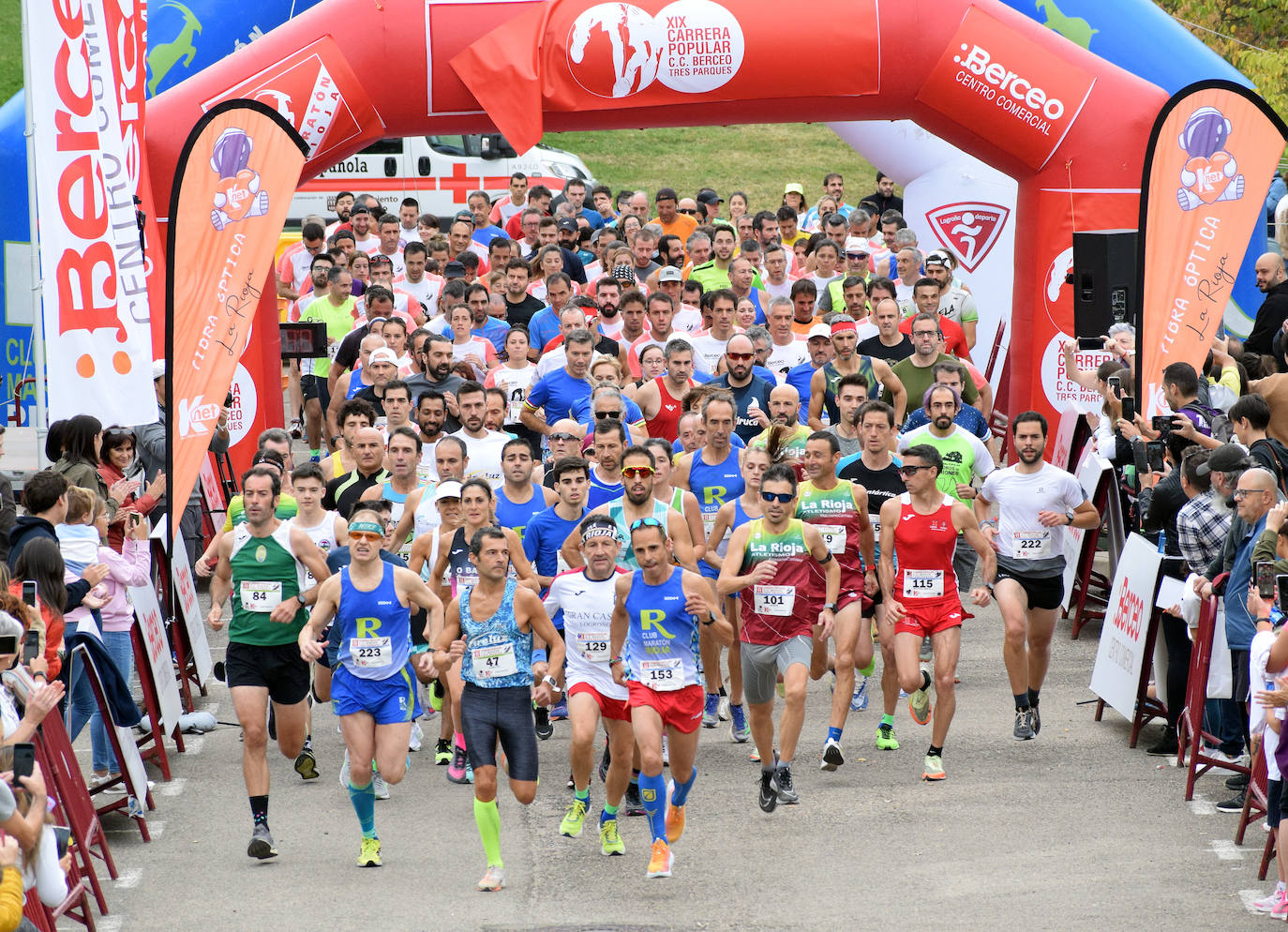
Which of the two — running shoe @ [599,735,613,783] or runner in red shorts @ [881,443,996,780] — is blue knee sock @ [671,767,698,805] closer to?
running shoe @ [599,735,613,783]

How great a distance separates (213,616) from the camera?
9297mm

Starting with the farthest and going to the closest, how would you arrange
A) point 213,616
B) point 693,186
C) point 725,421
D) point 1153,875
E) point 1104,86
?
1. point 693,186
2. point 1104,86
3. point 725,421
4. point 213,616
5. point 1153,875

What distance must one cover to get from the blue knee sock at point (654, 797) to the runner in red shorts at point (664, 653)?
0.06 feet

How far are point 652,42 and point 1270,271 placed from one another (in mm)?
5768

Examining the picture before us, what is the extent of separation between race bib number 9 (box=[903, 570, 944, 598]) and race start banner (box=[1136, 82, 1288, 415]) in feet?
10.9

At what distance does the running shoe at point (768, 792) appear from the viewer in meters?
9.12

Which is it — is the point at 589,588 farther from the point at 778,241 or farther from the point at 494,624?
the point at 778,241

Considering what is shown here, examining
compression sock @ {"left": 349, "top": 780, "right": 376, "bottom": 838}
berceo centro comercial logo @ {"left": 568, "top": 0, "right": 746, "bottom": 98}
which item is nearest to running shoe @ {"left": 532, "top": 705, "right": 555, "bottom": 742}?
compression sock @ {"left": 349, "top": 780, "right": 376, "bottom": 838}

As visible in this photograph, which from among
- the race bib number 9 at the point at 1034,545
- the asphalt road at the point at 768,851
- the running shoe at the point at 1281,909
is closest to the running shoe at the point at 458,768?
the asphalt road at the point at 768,851

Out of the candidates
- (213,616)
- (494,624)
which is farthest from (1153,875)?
(213,616)

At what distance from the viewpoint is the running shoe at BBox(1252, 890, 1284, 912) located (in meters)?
7.38

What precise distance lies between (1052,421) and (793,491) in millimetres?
5604

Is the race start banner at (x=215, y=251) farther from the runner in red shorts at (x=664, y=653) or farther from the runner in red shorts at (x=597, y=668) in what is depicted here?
the runner in red shorts at (x=664, y=653)

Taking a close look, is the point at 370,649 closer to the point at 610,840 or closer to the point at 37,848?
the point at 610,840
